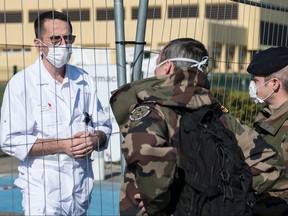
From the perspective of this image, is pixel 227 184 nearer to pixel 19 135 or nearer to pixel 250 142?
pixel 250 142

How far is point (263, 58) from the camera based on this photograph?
402 centimetres

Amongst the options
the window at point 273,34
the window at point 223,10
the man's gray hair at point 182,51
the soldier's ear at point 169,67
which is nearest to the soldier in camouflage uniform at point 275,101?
the man's gray hair at point 182,51

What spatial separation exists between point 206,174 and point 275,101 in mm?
1365

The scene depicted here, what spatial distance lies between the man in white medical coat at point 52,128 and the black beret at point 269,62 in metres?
1.06

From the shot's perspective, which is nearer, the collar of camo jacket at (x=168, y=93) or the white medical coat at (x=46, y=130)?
the collar of camo jacket at (x=168, y=93)

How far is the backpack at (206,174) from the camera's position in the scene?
2875mm

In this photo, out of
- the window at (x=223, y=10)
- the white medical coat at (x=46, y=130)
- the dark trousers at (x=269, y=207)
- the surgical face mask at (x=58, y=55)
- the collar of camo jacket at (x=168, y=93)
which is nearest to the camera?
the collar of camo jacket at (x=168, y=93)

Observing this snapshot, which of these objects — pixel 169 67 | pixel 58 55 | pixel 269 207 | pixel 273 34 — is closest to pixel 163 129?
pixel 169 67

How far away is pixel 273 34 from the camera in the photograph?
614 cm

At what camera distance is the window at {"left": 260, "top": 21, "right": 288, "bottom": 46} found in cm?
602

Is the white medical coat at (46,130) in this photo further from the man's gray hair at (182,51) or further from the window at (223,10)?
the window at (223,10)

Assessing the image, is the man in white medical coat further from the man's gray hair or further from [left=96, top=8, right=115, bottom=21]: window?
the man's gray hair

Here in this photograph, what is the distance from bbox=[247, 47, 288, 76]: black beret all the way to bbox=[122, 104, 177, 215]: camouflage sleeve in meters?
1.32

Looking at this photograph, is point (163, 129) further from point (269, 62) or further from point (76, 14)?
point (76, 14)
